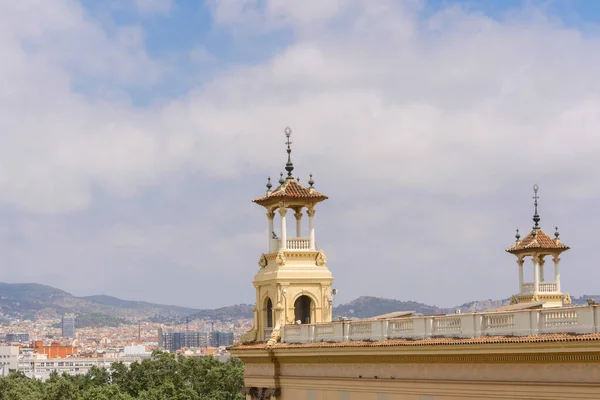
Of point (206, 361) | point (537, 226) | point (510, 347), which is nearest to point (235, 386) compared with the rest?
point (206, 361)

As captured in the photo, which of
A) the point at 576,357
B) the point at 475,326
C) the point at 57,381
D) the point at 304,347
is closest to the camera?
the point at 576,357

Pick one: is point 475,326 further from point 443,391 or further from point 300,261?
point 300,261

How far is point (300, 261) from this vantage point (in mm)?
42062

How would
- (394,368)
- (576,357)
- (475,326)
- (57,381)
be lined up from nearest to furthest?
1. (576,357)
2. (475,326)
3. (394,368)
4. (57,381)

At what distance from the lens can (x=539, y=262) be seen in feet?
184

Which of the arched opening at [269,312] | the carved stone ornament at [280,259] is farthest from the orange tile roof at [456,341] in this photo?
the carved stone ornament at [280,259]

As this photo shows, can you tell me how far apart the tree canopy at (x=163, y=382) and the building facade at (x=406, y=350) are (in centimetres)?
4086

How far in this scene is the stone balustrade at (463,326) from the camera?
2605cm

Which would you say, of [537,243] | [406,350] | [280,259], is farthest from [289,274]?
[537,243]

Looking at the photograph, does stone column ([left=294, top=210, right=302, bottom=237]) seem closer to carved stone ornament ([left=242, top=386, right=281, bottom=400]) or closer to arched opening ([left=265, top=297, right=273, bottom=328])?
arched opening ([left=265, top=297, right=273, bottom=328])

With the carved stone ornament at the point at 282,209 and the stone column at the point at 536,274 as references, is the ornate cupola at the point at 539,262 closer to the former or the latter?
the stone column at the point at 536,274

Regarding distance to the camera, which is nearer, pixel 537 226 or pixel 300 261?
pixel 300 261

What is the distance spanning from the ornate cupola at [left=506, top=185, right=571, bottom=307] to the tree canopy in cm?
3173

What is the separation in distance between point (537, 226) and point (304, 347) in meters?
21.5
